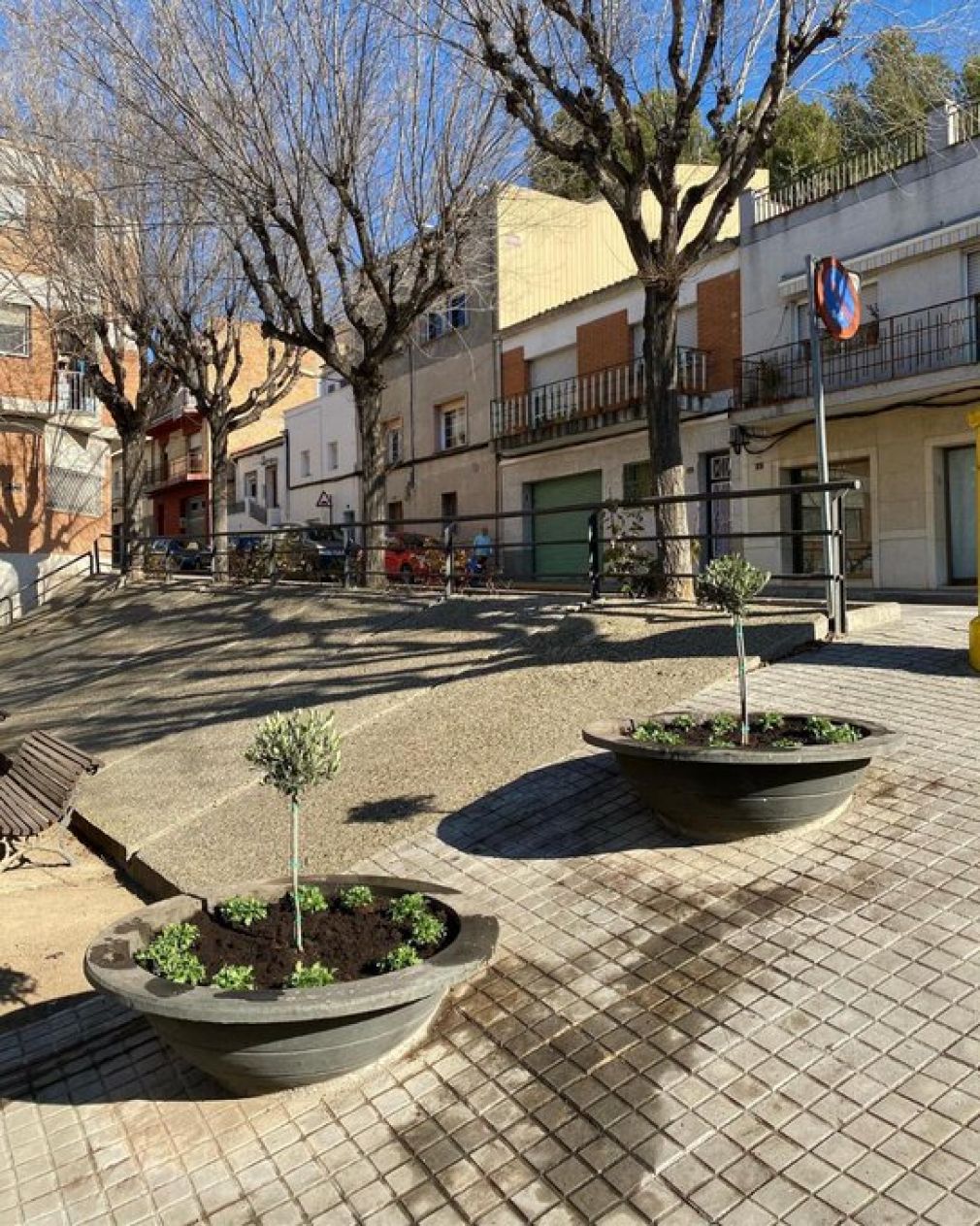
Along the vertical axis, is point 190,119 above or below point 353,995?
above

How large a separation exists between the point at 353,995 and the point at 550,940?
3.66 feet

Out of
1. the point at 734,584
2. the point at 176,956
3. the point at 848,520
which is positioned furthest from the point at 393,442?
the point at 176,956

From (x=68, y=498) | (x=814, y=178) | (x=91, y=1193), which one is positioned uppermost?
(x=814, y=178)

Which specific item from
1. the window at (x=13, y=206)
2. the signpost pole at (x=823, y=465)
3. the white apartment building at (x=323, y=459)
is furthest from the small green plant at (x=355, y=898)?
the white apartment building at (x=323, y=459)

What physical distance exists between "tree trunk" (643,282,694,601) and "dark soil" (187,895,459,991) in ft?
19.3

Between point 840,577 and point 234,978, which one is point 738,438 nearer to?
point 840,577

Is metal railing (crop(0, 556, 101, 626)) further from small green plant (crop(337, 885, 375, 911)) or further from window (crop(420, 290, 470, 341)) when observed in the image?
small green plant (crop(337, 885, 375, 911))

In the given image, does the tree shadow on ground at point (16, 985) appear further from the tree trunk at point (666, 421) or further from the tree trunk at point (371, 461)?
A: the tree trunk at point (371, 461)

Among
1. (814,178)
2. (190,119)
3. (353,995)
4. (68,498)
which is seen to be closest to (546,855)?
(353,995)

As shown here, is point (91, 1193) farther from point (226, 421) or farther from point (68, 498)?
point (68, 498)

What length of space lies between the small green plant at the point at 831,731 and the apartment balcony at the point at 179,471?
3897cm

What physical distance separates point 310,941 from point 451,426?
24.8 metres

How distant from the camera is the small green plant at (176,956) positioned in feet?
10.1

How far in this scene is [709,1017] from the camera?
3102 mm
